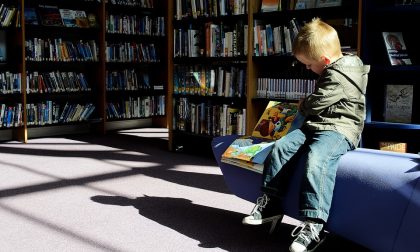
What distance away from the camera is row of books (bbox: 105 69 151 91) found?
6.79 m

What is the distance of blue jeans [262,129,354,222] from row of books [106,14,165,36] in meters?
4.81

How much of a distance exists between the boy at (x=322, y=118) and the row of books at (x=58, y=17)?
175 inches

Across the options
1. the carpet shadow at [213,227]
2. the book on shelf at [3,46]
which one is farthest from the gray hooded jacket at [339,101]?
the book on shelf at [3,46]

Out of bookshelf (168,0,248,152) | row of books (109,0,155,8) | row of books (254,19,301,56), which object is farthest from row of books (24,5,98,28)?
row of books (254,19,301,56)

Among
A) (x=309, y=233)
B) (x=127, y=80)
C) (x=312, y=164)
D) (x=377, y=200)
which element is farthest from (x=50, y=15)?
(x=377, y=200)

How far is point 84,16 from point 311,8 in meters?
3.41

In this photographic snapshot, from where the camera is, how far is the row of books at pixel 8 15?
575 centimetres

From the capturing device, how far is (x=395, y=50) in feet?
11.9

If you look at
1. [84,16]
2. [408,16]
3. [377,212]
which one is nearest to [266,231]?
[377,212]

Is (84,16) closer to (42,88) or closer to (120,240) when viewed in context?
(42,88)

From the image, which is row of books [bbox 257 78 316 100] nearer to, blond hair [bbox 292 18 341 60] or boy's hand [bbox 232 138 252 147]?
boy's hand [bbox 232 138 252 147]

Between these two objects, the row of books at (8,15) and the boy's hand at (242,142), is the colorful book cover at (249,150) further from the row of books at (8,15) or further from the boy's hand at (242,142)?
the row of books at (8,15)

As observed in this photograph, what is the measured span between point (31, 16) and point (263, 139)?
4263mm

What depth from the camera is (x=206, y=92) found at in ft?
16.3
